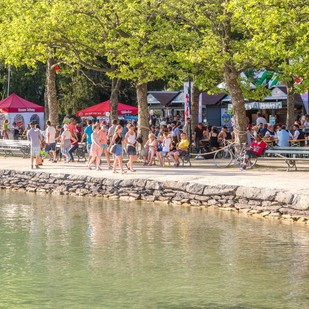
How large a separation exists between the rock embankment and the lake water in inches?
19.0

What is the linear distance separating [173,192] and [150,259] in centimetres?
829

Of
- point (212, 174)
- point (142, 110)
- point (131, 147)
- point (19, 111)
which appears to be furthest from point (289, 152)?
point (19, 111)

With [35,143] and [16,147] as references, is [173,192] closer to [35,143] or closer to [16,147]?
[35,143]

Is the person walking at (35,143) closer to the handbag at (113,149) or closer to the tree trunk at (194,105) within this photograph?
the handbag at (113,149)

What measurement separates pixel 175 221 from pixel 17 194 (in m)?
8.79

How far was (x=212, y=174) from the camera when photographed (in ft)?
89.6

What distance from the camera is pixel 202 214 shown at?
76.2 feet

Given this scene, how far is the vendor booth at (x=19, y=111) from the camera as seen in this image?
48156mm

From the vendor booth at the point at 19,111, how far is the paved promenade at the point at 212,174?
550 inches

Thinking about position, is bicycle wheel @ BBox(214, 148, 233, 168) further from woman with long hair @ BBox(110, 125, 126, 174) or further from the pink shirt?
the pink shirt

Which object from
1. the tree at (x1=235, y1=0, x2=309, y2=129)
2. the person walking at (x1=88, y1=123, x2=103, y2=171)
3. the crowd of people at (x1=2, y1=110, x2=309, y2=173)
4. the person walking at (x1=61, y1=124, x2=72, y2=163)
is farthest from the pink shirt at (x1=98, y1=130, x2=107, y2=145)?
the tree at (x1=235, y1=0, x2=309, y2=129)

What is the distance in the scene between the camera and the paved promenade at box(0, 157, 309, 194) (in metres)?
23.8

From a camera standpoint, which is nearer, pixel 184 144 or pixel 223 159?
pixel 184 144

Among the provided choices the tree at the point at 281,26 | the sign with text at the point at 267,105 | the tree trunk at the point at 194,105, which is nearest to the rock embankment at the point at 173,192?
the tree at the point at 281,26
